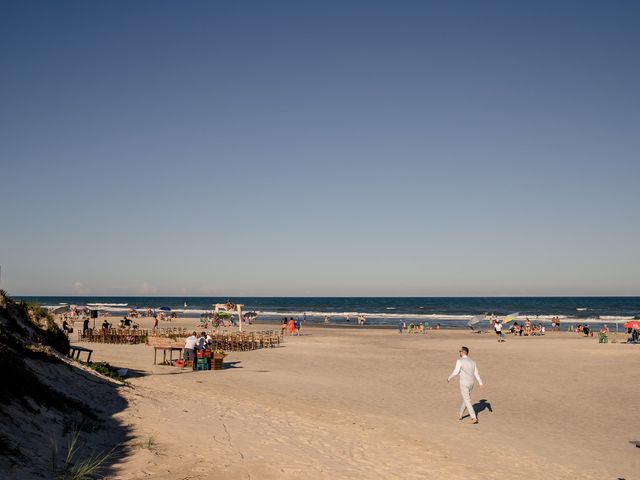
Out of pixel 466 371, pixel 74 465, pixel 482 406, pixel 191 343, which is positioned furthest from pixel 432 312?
pixel 74 465

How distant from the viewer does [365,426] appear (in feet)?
43.7

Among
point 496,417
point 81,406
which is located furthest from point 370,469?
point 496,417

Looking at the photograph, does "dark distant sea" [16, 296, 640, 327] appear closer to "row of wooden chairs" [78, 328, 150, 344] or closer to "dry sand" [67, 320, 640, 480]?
"row of wooden chairs" [78, 328, 150, 344]

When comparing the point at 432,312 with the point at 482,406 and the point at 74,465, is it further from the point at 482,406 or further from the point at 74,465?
the point at 74,465

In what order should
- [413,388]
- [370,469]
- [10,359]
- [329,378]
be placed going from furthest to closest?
[329,378]
[413,388]
[10,359]
[370,469]

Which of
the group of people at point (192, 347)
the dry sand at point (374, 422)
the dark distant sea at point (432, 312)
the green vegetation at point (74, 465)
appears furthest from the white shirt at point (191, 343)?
the dark distant sea at point (432, 312)

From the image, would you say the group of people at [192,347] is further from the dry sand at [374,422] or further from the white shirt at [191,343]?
the dry sand at [374,422]

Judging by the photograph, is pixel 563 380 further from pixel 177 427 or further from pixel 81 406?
pixel 81 406

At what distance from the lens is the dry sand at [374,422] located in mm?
9656

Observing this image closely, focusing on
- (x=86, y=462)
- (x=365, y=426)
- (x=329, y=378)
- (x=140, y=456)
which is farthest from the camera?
(x=329, y=378)

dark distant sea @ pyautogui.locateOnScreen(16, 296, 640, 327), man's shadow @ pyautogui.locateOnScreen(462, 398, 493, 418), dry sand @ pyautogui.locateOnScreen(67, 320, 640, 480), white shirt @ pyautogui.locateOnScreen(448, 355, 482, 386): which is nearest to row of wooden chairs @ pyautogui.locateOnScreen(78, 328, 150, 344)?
dry sand @ pyautogui.locateOnScreen(67, 320, 640, 480)

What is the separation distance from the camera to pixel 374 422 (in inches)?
546

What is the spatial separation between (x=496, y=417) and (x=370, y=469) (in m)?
7.05

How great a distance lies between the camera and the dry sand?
9656mm
